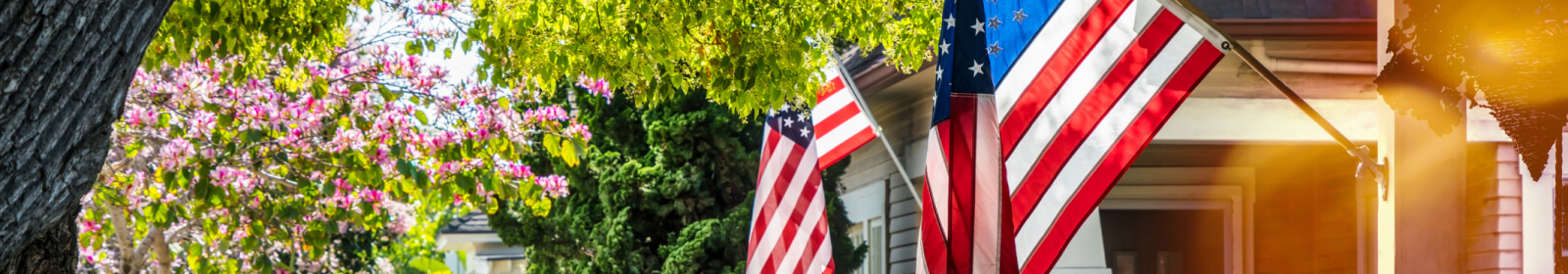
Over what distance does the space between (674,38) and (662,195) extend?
221 inches

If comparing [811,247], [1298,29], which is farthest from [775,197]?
[1298,29]

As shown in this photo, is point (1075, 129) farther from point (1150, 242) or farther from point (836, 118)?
point (1150, 242)

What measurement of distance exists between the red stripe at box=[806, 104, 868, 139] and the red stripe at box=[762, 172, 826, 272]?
35 centimetres

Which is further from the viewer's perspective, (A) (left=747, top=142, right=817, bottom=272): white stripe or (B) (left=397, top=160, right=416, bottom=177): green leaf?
(A) (left=747, top=142, right=817, bottom=272): white stripe

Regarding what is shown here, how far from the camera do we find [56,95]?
134 inches

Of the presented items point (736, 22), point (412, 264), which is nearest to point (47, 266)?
point (736, 22)

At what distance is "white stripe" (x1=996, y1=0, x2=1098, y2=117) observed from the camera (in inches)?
221

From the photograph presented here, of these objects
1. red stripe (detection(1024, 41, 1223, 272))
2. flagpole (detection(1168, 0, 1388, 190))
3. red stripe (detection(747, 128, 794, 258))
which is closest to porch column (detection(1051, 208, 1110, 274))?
red stripe (detection(747, 128, 794, 258))

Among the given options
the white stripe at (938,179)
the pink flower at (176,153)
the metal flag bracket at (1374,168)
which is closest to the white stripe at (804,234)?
the white stripe at (938,179)

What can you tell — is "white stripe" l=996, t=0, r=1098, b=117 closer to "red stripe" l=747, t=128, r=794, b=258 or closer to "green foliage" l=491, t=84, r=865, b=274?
"red stripe" l=747, t=128, r=794, b=258

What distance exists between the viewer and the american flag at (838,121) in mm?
8578

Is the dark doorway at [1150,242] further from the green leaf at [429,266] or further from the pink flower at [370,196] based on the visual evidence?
the green leaf at [429,266]

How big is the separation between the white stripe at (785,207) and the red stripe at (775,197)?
0.02m

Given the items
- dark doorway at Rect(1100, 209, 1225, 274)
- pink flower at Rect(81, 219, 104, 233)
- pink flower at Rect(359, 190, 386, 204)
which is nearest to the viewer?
pink flower at Rect(359, 190, 386, 204)
